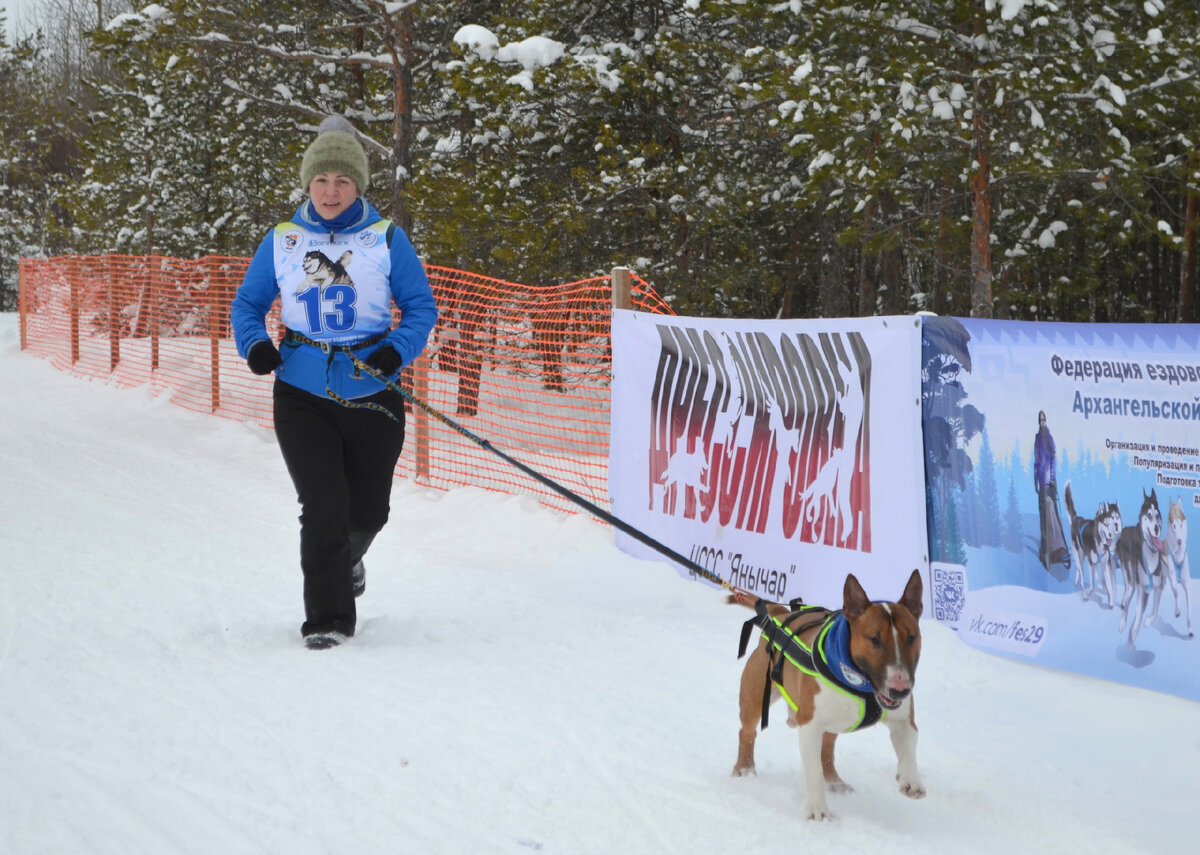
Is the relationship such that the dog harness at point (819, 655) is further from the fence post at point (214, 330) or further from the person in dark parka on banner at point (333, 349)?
the fence post at point (214, 330)

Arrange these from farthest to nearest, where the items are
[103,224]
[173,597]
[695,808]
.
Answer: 1. [103,224]
2. [173,597]
3. [695,808]

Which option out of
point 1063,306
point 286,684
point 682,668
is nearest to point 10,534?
point 286,684

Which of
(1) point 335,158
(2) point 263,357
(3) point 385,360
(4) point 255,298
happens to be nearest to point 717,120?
(1) point 335,158

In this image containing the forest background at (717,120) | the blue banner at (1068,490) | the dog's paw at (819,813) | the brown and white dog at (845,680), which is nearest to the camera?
the brown and white dog at (845,680)

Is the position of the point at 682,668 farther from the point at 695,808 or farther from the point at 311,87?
the point at 311,87

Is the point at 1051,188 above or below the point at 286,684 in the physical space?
above

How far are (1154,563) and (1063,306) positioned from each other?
17336 mm

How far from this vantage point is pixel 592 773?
11.1ft

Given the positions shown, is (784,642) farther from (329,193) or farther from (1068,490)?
(329,193)

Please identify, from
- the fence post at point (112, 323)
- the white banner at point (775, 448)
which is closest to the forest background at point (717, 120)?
the fence post at point (112, 323)

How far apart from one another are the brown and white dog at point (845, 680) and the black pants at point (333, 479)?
2.06 m

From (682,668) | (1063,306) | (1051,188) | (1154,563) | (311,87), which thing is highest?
(311,87)

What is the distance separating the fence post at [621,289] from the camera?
705 cm

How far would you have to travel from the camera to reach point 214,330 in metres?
12.9
